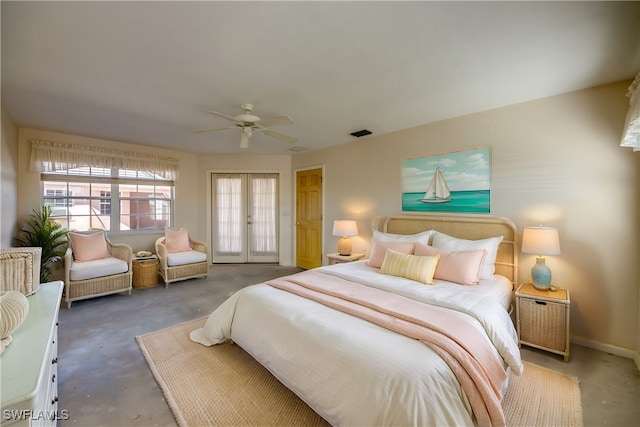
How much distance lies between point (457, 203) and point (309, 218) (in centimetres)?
291

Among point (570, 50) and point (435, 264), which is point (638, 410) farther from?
point (570, 50)

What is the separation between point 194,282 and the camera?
4.63m

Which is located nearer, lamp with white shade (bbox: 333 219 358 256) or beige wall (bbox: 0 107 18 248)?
beige wall (bbox: 0 107 18 248)

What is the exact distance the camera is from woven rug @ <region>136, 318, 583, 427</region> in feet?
5.50

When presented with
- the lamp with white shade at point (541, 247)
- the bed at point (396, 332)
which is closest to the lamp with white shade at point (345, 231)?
the bed at point (396, 332)

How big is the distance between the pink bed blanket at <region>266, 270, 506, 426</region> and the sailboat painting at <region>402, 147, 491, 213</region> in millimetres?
1759

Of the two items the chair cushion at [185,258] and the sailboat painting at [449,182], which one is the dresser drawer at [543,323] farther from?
the chair cushion at [185,258]

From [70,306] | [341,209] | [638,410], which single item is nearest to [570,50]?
[638,410]

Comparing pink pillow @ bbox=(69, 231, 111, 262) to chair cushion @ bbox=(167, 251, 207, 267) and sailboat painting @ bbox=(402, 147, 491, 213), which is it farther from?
sailboat painting @ bbox=(402, 147, 491, 213)

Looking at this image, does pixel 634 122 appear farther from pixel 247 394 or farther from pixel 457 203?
pixel 247 394

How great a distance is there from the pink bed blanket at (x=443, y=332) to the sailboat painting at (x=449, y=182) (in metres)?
1.76

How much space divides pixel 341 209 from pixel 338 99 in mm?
2289

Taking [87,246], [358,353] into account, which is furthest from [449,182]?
[87,246]

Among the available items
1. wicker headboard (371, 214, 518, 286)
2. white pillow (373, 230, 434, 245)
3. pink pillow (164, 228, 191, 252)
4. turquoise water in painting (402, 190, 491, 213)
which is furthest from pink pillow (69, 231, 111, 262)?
turquoise water in painting (402, 190, 491, 213)
